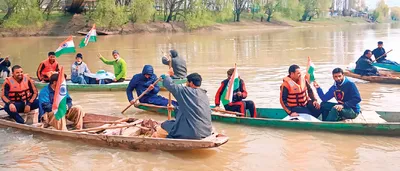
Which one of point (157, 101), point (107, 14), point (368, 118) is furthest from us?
point (107, 14)

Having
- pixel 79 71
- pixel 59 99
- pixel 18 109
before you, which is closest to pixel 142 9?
pixel 79 71

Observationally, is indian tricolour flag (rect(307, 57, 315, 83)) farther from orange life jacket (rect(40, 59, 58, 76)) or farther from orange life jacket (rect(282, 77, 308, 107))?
orange life jacket (rect(40, 59, 58, 76))

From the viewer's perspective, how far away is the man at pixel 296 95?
7.86 meters

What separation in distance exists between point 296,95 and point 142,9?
40397 millimetres

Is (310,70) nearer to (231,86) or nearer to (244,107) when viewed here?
(244,107)

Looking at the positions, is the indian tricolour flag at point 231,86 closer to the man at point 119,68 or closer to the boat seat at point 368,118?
the boat seat at point 368,118

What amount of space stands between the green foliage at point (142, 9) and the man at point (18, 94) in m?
38.7

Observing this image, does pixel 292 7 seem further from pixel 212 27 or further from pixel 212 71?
pixel 212 71

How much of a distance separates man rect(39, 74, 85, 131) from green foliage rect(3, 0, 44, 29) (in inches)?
1484

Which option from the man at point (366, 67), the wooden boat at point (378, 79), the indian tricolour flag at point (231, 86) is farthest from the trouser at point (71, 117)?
the man at point (366, 67)

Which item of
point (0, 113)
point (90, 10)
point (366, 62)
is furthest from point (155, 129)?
point (90, 10)

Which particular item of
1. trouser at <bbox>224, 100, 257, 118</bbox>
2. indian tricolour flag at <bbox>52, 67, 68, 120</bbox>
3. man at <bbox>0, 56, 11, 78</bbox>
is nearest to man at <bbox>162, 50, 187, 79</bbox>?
trouser at <bbox>224, 100, 257, 118</bbox>

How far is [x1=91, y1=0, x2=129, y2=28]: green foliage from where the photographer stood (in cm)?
4431

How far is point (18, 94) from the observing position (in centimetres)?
854
